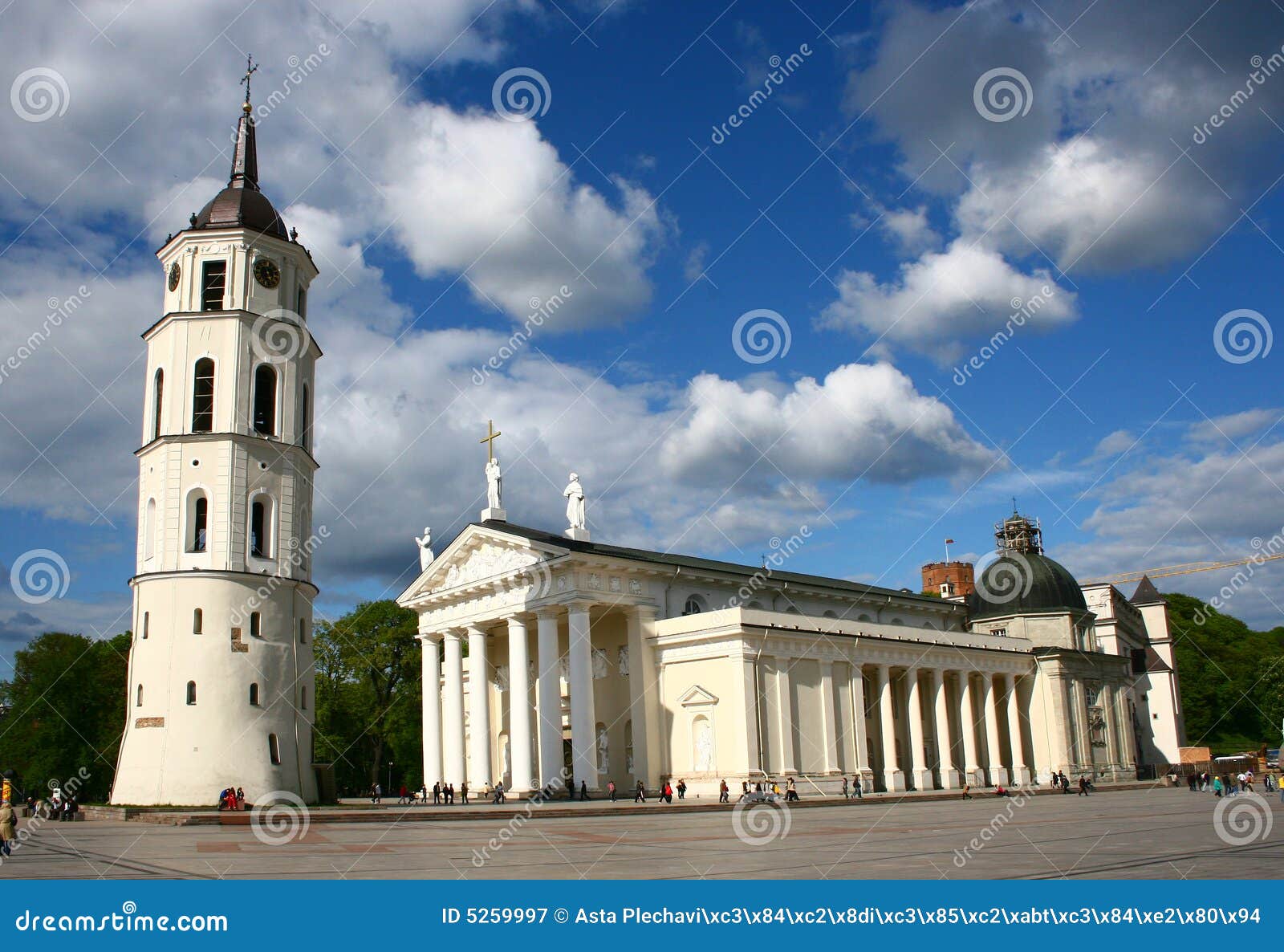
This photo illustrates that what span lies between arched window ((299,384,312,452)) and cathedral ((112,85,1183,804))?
18cm

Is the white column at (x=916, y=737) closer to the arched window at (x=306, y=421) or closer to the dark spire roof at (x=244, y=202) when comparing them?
the arched window at (x=306, y=421)

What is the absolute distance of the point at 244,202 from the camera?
4112cm

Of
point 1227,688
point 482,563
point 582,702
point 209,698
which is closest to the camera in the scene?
point 209,698

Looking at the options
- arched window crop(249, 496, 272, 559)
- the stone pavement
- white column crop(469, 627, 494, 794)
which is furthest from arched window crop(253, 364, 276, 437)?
white column crop(469, 627, 494, 794)

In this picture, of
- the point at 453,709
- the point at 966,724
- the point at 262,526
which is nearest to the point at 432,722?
the point at 453,709

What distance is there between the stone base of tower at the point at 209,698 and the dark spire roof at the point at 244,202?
1331cm

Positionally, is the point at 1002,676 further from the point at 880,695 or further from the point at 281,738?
the point at 281,738

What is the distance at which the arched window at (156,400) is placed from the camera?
1549 inches

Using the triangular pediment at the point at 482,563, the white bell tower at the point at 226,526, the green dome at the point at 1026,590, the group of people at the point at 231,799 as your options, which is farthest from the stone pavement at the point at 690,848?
the green dome at the point at 1026,590

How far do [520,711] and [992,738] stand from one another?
2776 cm

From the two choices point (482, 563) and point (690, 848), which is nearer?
point (690, 848)

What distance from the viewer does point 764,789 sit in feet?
140

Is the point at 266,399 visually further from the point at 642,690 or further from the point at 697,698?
the point at 697,698

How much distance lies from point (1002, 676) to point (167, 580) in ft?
150
